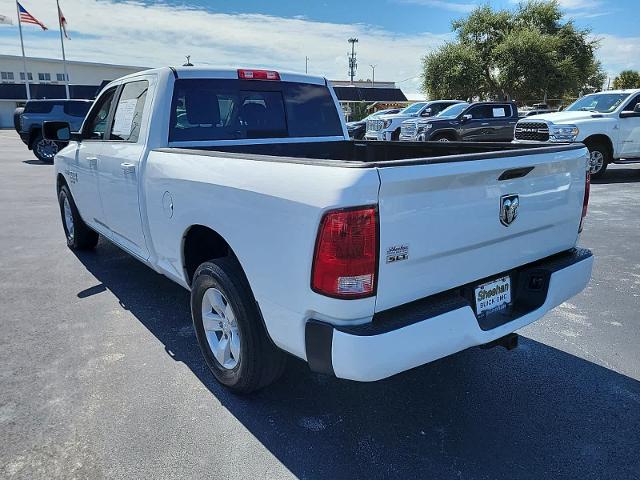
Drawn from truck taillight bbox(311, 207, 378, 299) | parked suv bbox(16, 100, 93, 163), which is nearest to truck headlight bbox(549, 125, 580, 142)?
truck taillight bbox(311, 207, 378, 299)

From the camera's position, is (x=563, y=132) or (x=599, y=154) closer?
(x=563, y=132)

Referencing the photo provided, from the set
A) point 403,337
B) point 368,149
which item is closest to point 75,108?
point 368,149

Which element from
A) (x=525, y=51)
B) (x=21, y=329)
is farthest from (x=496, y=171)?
(x=525, y=51)

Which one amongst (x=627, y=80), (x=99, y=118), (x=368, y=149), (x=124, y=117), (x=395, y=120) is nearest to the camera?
(x=124, y=117)

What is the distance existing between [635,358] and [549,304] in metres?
1.16

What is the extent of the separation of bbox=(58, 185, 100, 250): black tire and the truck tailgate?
4646 millimetres

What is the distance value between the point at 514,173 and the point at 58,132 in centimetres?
483

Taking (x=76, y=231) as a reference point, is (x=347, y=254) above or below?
above

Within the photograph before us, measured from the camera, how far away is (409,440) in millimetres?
2678

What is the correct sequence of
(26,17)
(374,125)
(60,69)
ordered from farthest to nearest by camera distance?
(60,69)
(26,17)
(374,125)

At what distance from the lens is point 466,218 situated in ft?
7.98

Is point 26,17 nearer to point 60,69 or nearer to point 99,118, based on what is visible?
point 60,69

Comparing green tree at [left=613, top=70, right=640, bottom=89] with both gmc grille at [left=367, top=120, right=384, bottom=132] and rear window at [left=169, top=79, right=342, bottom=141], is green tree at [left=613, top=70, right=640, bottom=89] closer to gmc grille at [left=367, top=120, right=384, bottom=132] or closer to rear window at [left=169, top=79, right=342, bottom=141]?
gmc grille at [left=367, top=120, right=384, bottom=132]

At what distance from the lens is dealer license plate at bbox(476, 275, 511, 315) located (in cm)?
268
